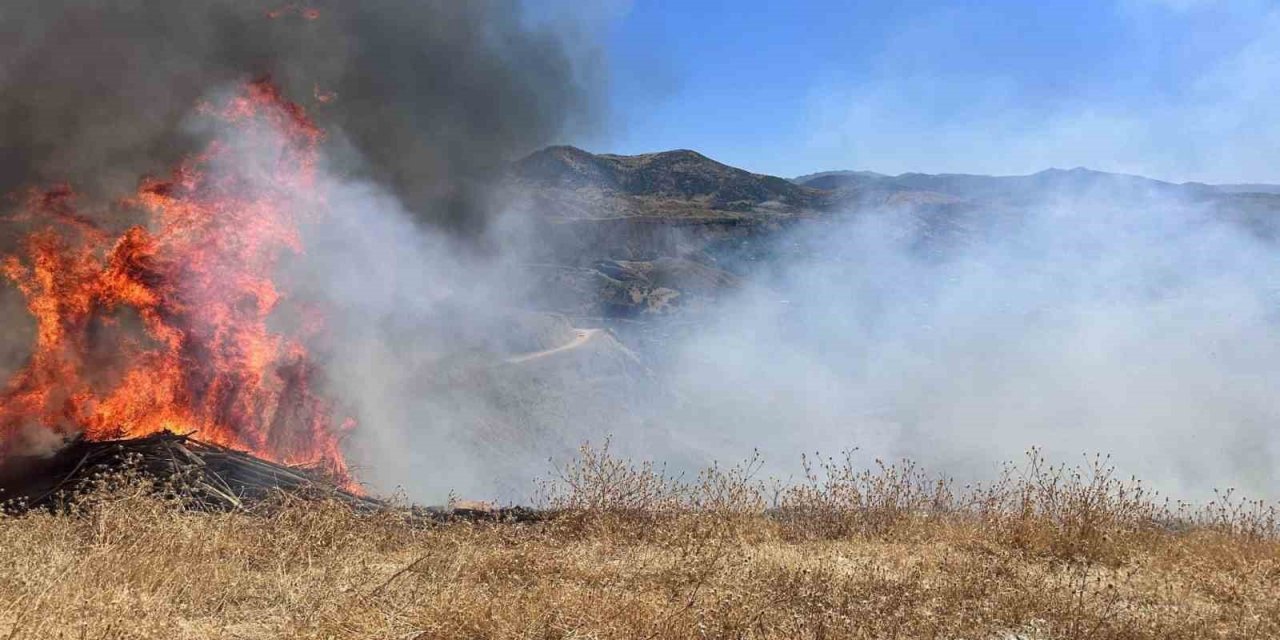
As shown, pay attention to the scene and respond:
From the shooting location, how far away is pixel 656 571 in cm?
461

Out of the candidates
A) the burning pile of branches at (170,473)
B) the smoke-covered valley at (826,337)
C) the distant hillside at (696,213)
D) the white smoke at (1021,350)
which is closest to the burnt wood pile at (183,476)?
the burning pile of branches at (170,473)

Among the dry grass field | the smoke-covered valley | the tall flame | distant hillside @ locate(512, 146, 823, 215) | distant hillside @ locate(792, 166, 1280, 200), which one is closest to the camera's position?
the dry grass field

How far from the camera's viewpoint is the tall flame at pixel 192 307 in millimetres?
8836

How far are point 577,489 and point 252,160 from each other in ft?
27.6

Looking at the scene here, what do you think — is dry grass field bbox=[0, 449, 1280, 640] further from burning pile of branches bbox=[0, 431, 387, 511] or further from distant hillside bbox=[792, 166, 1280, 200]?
distant hillside bbox=[792, 166, 1280, 200]

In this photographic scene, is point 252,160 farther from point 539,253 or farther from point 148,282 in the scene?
point 539,253

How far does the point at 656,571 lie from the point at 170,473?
5.21m

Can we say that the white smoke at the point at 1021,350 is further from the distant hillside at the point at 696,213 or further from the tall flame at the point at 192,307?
the tall flame at the point at 192,307

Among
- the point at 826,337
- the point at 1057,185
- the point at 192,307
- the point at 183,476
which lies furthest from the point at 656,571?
the point at 1057,185

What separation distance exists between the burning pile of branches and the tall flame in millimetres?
818

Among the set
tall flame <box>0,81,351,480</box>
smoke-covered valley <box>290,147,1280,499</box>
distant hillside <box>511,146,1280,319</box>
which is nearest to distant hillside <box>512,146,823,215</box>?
distant hillside <box>511,146,1280,319</box>

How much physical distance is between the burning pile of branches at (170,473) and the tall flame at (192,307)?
818 millimetres

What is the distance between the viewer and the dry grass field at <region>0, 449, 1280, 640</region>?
3367 mm

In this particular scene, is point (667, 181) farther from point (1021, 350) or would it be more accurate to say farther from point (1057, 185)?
point (1021, 350)
